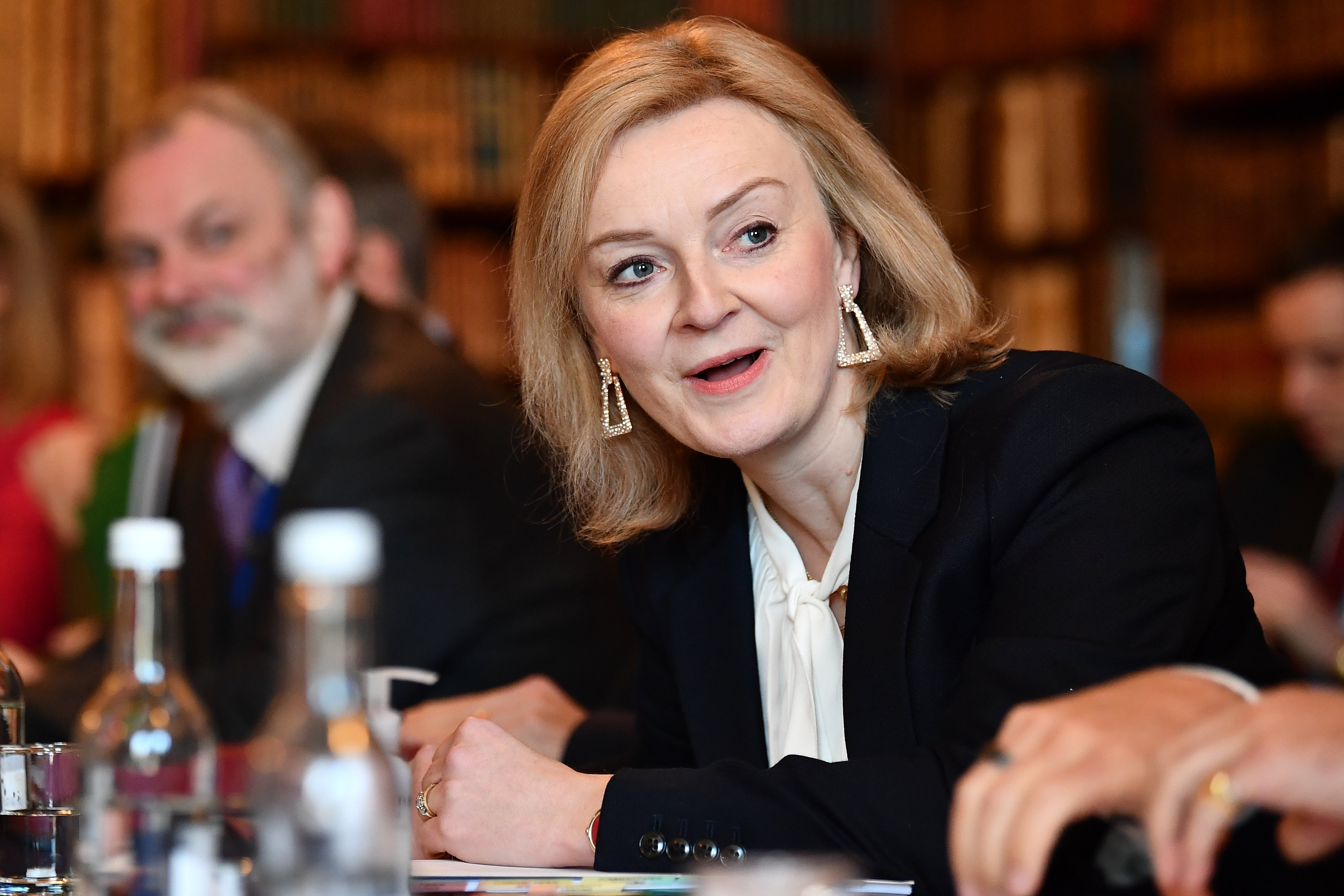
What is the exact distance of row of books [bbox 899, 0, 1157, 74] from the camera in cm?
406

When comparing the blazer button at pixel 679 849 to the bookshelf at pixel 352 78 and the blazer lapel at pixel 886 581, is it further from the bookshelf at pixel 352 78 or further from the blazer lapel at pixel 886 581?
the bookshelf at pixel 352 78

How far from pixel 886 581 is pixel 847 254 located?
1.22 feet

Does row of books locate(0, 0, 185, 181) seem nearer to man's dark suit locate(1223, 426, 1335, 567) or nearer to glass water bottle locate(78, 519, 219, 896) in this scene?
man's dark suit locate(1223, 426, 1335, 567)

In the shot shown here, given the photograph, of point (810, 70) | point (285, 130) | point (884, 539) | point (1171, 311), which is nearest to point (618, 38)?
point (810, 70)

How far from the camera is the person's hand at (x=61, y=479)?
3148mm

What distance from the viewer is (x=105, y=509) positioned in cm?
307

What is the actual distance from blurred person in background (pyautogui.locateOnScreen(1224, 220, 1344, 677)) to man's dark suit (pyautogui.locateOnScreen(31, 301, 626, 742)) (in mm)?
1463

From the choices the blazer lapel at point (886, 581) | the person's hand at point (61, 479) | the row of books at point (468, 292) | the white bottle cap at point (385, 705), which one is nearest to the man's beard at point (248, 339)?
the person's hand at point (61, 479)

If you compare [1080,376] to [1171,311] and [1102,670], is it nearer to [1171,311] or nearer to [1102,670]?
[1102,670]

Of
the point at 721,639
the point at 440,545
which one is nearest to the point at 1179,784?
the point at 721,639

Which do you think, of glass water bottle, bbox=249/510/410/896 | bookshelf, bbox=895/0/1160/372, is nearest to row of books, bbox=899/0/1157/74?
bookshelf, bbox=895/0/1160/372

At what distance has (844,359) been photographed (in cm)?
149

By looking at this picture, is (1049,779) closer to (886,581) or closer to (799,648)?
(886,581)

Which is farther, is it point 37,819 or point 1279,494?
point 1279,494
